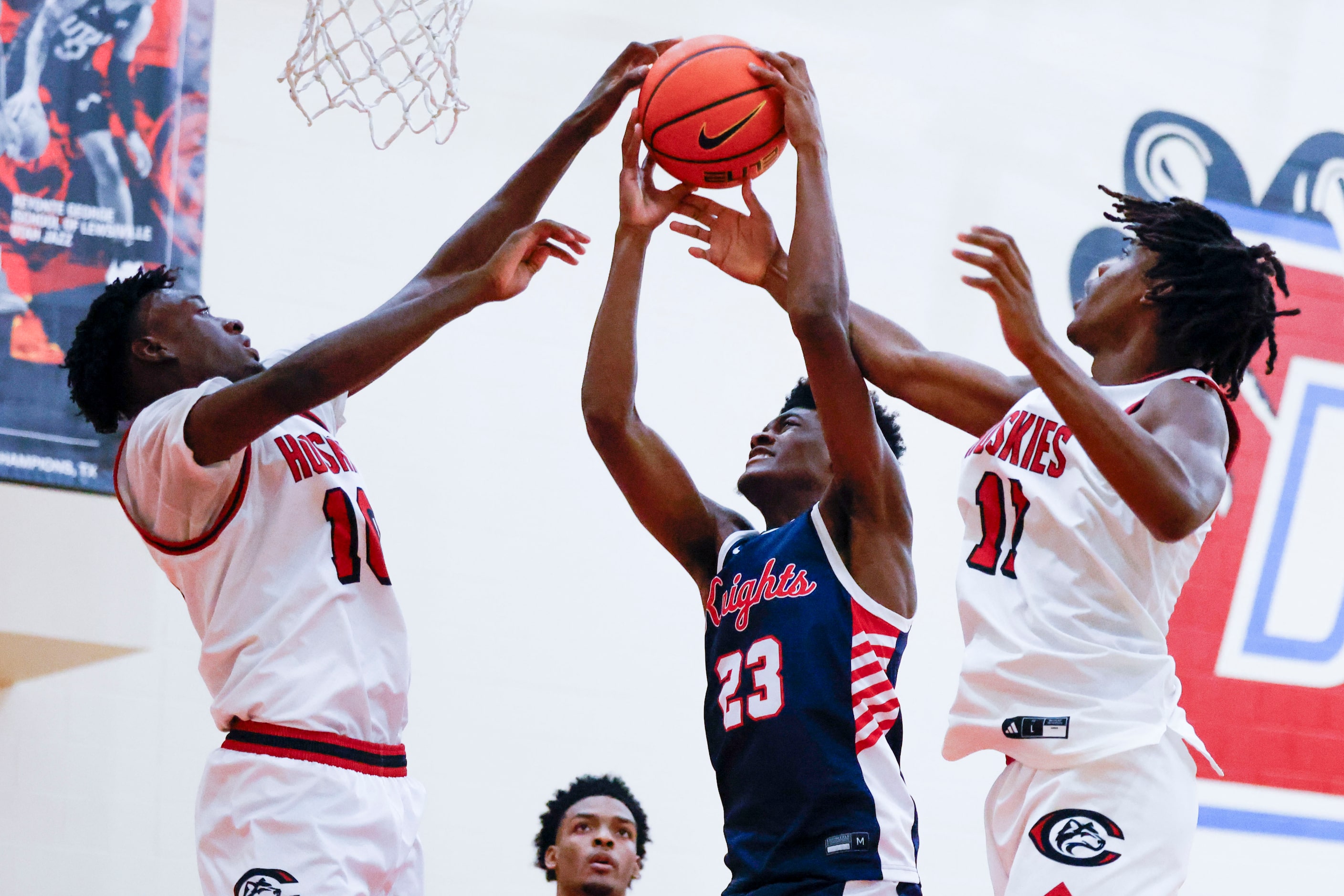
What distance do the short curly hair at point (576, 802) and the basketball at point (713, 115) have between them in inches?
118

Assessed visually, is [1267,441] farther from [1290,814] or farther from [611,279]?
[611,279]

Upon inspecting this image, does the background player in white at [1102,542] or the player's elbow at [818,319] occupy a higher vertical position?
the player's elbow at [818,319]

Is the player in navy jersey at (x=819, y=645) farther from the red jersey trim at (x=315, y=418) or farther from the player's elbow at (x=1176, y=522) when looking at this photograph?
the red jersey trim at (x=315, y=418)

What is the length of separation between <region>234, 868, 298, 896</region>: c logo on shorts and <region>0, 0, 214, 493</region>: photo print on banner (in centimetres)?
247

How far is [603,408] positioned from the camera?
3846mm

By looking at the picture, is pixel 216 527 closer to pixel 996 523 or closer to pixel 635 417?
pixel 635 417

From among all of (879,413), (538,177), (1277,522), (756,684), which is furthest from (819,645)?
(1277,522)

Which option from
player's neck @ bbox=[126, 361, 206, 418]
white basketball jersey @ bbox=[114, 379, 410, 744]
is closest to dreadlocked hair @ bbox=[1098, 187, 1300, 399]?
white basketball jersey @ bbox=[114, 379, 410, 744]

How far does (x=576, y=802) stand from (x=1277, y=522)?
351cm

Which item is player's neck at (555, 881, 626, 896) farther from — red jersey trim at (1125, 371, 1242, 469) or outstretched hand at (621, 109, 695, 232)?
red jersey trim at (1125, 371, 1242, 469)

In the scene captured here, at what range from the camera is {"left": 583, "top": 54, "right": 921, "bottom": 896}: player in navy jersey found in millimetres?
3217

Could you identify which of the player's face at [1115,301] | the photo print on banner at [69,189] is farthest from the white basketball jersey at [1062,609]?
the photo print on banner at [69,189]

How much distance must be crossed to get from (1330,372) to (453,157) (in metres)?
4.18

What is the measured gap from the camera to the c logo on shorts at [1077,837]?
2.79 meters
